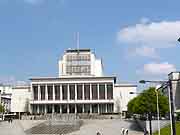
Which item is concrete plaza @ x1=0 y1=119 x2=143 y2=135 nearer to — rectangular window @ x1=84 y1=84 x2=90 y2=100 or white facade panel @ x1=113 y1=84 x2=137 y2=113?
rectangular window @ x1=84 y1=84 x2=90 y2=100

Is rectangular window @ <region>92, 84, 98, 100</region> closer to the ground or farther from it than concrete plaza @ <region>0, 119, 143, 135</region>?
farther from it

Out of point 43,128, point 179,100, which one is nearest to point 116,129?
point 43,128

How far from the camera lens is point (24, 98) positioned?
500 feet

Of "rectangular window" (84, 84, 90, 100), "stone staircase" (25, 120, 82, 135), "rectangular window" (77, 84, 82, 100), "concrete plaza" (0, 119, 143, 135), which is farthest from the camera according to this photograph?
"rectangular window" (77, 84, 82, 100)

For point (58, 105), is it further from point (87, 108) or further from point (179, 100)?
point (179, 100)

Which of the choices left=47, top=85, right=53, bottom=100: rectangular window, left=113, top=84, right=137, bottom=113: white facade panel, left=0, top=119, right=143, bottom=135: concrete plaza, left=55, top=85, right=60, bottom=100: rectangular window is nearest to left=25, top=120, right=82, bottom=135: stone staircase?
left=0, top=119, right=143, bottom=135: concrete plaza

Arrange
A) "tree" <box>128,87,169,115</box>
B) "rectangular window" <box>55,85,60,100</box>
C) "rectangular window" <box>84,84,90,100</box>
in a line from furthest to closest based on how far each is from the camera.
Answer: "rectangular window" <box>55,85,60,100</box> < "rectangular window" <box>84,84,90,100</box> < "tree" <box>128,87,169,115</box>

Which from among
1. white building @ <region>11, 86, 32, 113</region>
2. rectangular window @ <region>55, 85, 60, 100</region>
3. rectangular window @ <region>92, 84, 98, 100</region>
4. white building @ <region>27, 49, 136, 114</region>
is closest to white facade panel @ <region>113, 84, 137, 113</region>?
white building @ <region>27, 49, 136, 114</region>

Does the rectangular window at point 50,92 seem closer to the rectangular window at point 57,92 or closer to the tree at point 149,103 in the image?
the rectangular window at point 57,92

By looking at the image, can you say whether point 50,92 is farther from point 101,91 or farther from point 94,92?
point 101,91

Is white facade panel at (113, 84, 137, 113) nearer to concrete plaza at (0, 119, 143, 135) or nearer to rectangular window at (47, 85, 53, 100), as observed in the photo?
rectangular window at (47, 85, 53, 100)

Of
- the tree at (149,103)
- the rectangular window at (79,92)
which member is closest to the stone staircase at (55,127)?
the tree at (149,103)

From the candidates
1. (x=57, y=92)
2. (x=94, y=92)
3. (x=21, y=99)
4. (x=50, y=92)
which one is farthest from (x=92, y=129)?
(x=21, y=99)

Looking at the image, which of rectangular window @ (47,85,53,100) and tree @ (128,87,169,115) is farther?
rectangular window @ (47,85,53,100)
